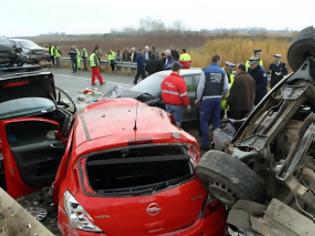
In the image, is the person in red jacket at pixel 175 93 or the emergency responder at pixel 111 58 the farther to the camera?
the emergency responder at pixel 111 58

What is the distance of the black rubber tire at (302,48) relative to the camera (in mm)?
4055

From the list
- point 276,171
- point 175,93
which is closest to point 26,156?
point 276,171

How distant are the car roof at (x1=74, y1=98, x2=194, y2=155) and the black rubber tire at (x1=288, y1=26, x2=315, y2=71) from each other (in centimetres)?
154

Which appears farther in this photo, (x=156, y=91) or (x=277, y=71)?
(x=277, y=71)

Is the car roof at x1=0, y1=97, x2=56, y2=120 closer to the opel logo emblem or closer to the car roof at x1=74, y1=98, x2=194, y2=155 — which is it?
the car roof at x1=74, y1=98, x2=194, y2=155

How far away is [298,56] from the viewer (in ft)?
14.0

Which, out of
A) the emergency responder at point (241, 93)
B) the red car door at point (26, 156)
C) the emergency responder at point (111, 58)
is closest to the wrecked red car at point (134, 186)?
the red car door at point (26, 156)

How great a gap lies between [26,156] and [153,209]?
86.4 inches

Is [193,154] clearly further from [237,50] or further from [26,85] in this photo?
[237,50]

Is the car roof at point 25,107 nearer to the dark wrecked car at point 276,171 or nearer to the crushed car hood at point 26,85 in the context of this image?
the crushed car hood at point 26,85

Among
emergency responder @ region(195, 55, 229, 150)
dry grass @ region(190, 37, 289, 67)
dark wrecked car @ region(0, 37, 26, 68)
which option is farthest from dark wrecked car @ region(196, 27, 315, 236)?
dry grass @ region(190, 37, 289, 67)

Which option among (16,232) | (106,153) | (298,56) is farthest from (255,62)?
(16,232)

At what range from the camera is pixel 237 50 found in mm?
19406

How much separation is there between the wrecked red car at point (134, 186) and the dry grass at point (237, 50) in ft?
48.5
